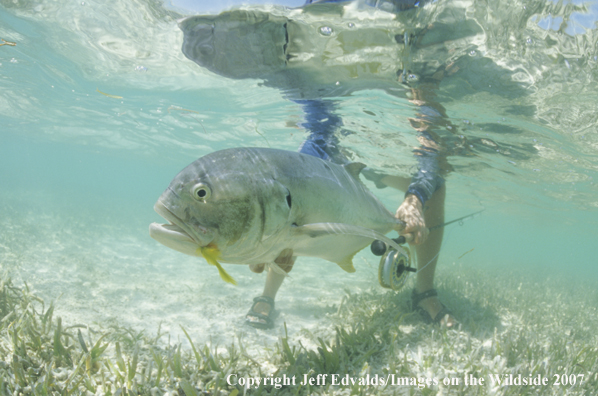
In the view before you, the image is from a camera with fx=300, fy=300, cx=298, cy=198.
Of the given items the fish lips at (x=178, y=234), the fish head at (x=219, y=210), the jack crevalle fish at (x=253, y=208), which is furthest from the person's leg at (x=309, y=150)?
the fish lips at (x=178, y=234)

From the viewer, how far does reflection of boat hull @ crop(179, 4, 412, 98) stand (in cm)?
526

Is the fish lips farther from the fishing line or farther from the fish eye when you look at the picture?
the fishing line

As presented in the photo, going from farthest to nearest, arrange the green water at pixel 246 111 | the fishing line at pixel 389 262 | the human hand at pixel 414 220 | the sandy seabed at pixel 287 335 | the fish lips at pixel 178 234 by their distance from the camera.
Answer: the green water at pixel 246 111
the human hand at pixel 414 220
the fishing line at pixel 389 262
the sandy seabed at pixel 287 335
the fish lips at pixel 178 234

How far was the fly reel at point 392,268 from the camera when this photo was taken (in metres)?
3.71

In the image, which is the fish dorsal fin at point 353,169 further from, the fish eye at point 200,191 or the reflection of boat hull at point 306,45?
the reflection of boat hull at point 306,45

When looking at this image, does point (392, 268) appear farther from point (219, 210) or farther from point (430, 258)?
point (219, 210)

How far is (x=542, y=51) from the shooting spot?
5.07m

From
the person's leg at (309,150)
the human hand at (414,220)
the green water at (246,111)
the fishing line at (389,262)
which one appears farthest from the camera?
the green water at (246,111)

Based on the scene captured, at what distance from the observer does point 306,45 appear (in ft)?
19.7

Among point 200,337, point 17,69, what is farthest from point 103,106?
point 200,337

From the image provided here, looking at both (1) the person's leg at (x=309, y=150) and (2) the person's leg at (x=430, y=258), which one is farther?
(2) the person's leg at (x=430, y=258)

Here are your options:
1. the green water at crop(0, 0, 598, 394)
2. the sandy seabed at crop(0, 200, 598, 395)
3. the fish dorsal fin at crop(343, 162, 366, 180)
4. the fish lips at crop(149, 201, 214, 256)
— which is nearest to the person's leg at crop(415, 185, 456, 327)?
the sandy seabed at crop(0, 200, 598, 395)

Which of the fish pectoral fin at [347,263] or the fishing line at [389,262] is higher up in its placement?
the fish pectoral fin at [347,263]

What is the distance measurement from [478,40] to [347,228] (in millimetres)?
4974
